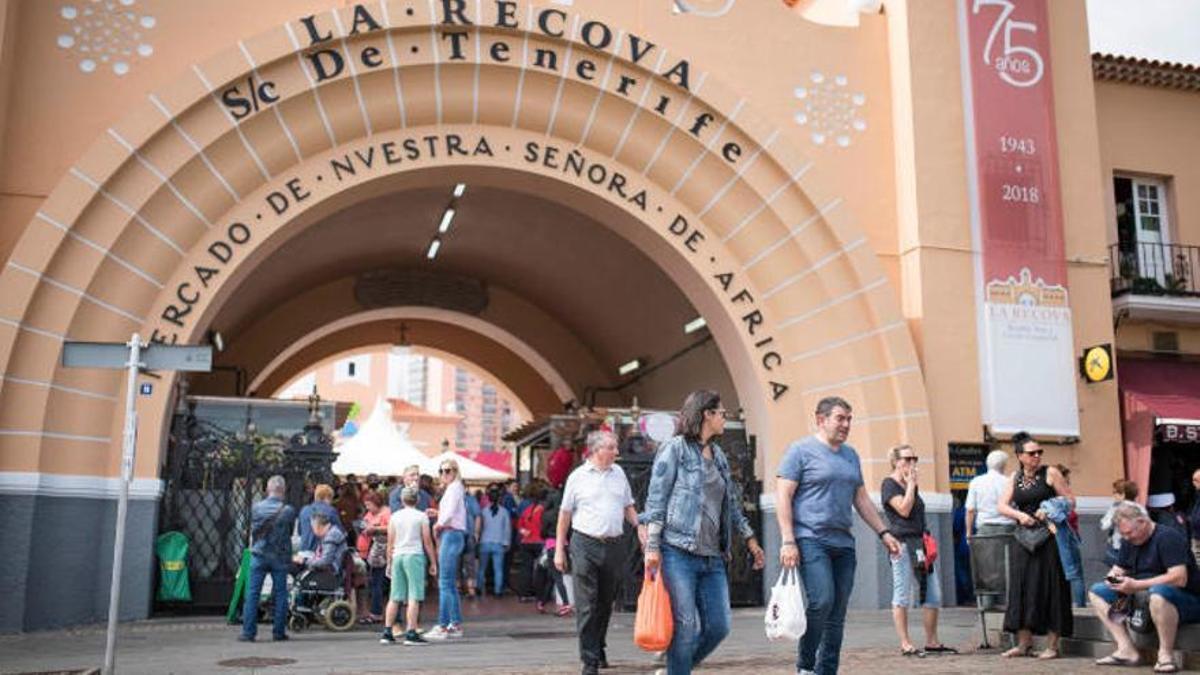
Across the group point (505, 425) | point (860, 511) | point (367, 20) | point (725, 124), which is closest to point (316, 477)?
point (367, 20)

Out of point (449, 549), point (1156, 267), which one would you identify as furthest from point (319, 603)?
point (1156, 267)

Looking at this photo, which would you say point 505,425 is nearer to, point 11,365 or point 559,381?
point 559,381

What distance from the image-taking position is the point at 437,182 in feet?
47.0

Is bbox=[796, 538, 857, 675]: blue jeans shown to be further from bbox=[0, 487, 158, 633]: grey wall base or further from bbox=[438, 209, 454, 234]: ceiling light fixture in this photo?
bbox=[438, 209, 454, 234]: ceiling light fixture

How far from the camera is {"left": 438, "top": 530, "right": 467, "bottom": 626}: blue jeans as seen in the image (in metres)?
10.7

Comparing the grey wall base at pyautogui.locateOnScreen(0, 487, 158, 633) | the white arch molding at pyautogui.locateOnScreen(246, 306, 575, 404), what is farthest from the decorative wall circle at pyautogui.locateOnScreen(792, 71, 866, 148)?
the white arch molding at pyautogui.locateOnScreen(246, 306, 575, 404)

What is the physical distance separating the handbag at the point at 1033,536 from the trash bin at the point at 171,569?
28.7 feet

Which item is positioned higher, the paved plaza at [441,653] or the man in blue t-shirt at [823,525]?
the man in blue t-shirt at [823,525]

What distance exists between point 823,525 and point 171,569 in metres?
8.58

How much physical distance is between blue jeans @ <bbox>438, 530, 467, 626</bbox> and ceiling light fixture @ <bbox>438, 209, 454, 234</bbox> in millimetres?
8996

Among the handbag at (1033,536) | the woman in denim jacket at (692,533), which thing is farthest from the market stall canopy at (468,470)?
the woman in denim jacket at (692,533)

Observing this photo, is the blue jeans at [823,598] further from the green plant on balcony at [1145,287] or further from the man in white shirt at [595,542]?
the green plant on balcony at [1145,287]

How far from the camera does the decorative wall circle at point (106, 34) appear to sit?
501 inches

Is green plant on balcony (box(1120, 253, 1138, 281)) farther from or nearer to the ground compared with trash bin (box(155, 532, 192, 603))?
farther from the ground
